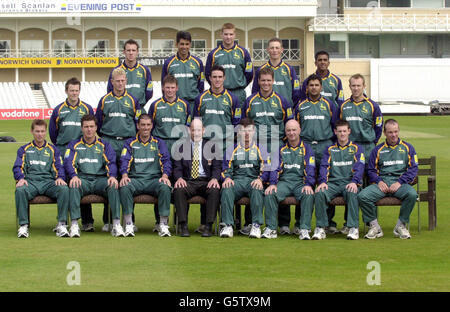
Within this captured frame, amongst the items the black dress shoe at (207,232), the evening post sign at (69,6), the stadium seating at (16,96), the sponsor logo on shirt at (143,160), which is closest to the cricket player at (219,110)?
the sponsor logo on shirt at (143,160)

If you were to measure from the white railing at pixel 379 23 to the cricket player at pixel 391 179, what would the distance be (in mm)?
57082

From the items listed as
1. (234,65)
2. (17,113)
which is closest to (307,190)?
(234,65)

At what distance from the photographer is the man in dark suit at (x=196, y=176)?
11.0 metres

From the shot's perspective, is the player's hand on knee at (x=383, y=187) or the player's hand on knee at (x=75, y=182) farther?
the player's hand on knee at (x=75, y=182)

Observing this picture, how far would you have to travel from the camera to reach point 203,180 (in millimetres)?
11297

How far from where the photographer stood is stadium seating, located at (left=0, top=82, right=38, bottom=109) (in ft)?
201

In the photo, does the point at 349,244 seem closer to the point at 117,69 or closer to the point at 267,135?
the point at 267,135

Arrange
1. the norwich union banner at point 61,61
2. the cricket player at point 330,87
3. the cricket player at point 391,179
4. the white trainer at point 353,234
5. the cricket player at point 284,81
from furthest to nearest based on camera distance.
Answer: the norwich union banner at point 61,61, the cricket player at point 330,87, the cricket player at point 284,81, the cricket player at point 391,179, the white trainer at point 353,234

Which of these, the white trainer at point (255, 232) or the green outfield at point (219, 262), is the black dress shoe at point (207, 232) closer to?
the green outfield at point (219, 262)

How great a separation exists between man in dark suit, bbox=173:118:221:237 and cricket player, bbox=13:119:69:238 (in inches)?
56.8

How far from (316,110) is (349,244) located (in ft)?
7.00

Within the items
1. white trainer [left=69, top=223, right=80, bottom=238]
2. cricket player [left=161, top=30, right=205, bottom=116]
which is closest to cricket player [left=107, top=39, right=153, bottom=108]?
cricket player [left=161, top=30, right=205, bottom=116]

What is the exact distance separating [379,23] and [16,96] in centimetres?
2851

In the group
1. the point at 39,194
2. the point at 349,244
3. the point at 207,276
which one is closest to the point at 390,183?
the point at 349,244
